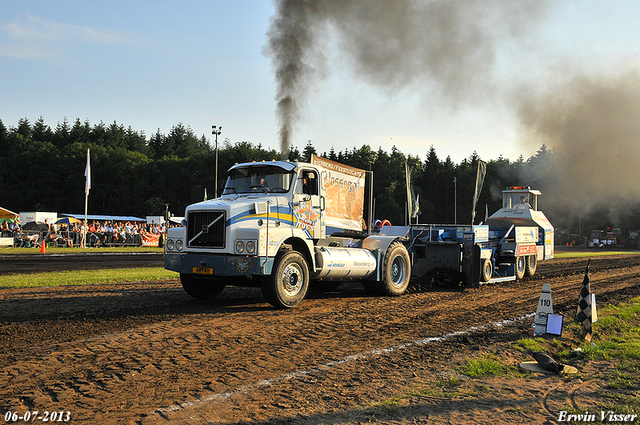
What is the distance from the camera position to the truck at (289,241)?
9555 mm


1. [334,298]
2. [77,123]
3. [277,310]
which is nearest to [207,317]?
[277,310]

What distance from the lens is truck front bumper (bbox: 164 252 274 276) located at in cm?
919

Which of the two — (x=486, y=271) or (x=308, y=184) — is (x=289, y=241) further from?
(x=486, y=271)

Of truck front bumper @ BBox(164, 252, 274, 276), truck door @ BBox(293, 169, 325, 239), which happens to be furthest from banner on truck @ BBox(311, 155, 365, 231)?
truck front bumper @ BBox(164, 252, 274, 276)

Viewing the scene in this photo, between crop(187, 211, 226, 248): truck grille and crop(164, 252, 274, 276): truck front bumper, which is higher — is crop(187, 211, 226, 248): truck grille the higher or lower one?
the higher one

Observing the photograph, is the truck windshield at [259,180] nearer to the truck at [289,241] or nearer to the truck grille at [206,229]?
the truck at [289,241]

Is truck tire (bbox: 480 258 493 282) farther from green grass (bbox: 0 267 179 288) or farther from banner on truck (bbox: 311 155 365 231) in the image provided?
green grass (bbox: 0 267 179 288)

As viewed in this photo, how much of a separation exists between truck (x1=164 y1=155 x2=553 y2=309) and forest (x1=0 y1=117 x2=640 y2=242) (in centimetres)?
6717

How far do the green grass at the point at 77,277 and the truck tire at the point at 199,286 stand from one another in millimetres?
4740

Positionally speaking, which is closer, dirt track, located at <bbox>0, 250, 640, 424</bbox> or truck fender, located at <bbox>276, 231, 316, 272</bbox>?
dirt track, located at <bbox>0, 250, 640, 424</bbox>

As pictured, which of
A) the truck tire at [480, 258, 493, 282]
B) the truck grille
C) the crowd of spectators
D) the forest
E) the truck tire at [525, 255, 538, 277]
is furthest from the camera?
the forest

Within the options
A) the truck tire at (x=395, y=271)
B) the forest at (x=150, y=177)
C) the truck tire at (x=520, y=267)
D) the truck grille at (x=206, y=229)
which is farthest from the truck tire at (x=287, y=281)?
the forest at (x=150, y=177)

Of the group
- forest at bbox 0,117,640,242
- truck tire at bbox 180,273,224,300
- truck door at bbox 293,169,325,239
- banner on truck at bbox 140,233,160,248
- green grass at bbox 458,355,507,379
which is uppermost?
forest at bbox 0,117,640,242

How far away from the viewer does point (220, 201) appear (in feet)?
34.0
